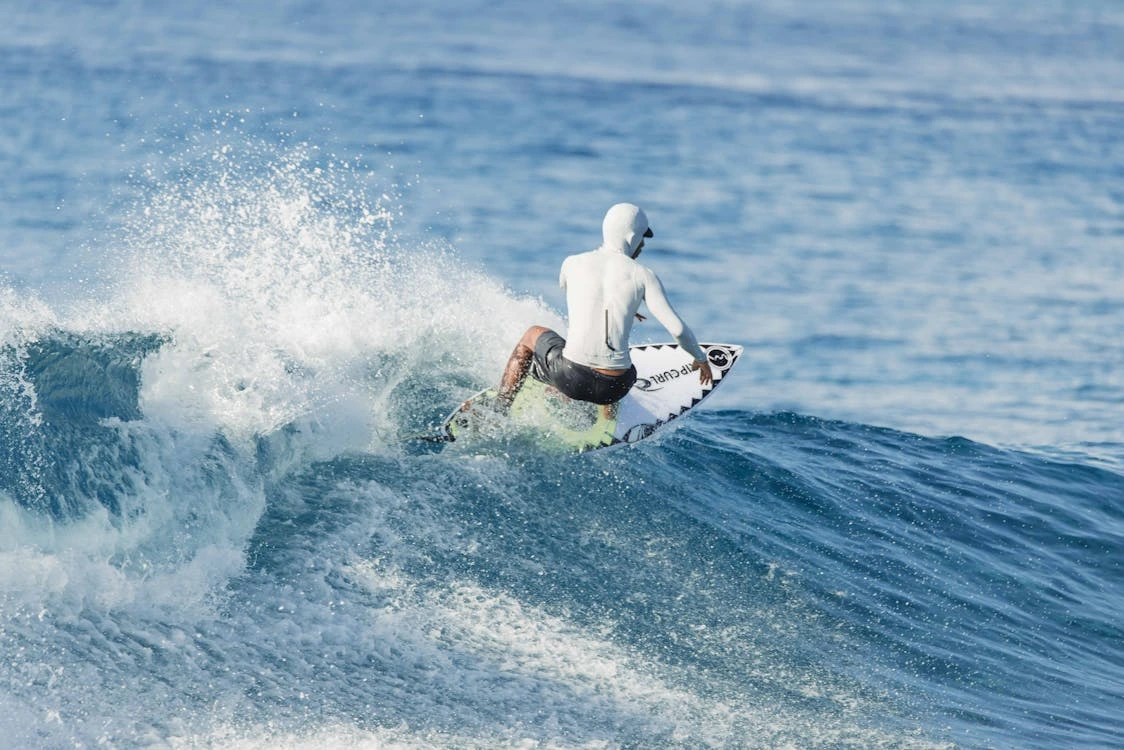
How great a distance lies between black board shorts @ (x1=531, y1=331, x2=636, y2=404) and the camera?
975 cm

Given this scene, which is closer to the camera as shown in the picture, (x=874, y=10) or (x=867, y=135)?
(x=867, y=135)

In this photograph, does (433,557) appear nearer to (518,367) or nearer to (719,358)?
(518,367)

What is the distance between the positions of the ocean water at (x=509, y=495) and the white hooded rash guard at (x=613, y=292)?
1371 mm

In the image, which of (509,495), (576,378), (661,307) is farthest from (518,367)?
(661,307)

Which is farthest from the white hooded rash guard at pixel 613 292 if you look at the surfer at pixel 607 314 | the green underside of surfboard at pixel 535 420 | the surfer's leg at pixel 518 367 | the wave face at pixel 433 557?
the wave face at pixel 433 557

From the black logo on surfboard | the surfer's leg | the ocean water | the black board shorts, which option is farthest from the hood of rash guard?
the black logo on surfboard

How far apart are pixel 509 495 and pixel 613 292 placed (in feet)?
5.93

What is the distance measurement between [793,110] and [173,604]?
28.2 meters

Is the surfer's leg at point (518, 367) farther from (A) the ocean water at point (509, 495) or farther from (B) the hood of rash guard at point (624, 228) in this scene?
(B) the hood of rash guard at point (624, 228)

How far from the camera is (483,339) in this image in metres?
12.4

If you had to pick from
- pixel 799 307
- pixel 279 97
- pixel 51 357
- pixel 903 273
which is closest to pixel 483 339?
pixel 51 357

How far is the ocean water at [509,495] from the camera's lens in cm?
784

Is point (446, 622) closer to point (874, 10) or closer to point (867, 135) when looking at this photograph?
point (867, 135)

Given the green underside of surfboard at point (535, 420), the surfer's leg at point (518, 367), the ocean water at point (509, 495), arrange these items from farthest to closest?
the green underside of surfboard at point (535, 420), the surfer's leg at point (518, 367), the ocean water at point (509, 495)
